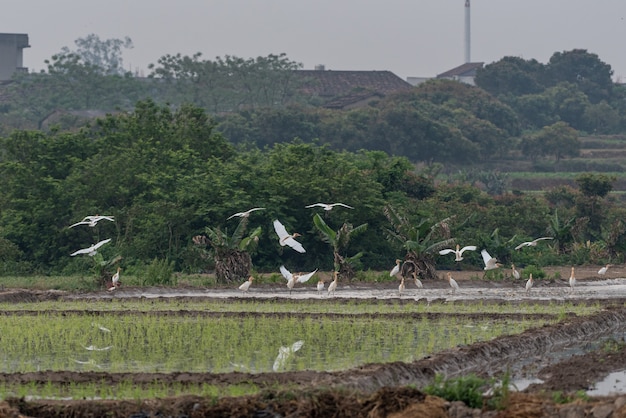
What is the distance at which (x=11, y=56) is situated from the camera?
80812 millimetres

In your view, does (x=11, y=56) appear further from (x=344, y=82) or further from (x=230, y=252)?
(x=230, y=252)

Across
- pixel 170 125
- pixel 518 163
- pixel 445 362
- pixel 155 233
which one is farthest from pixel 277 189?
pixel 518 163

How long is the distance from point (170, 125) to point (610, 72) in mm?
54852

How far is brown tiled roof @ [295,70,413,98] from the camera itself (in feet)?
252

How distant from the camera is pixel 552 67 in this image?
82.4 meters

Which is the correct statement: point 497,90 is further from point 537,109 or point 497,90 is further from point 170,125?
point 170,125

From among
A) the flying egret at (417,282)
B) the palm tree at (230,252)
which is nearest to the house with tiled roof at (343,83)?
the palm tree at (230,252)

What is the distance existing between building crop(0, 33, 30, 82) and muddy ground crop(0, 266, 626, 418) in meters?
67.3

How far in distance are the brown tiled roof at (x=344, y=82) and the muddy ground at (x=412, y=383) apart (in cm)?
6114

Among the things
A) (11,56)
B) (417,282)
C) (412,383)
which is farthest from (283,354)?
(11,56)

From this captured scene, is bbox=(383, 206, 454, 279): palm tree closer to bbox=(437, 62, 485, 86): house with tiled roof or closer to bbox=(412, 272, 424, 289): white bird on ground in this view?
bbox=(412, 272, 424, 289): white bird on ground

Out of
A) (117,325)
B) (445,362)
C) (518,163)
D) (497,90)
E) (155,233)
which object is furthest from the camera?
(497,90)

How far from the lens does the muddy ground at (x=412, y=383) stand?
8.63m

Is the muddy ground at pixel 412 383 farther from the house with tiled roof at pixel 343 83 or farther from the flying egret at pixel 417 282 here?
the house with tiled roof at pixel 343 83
